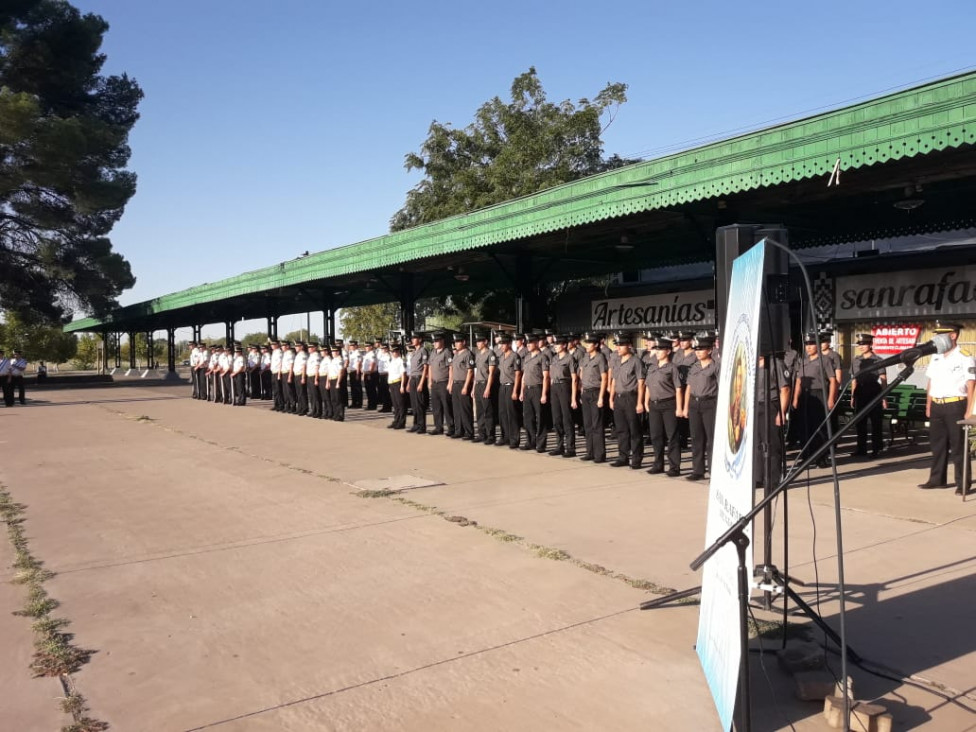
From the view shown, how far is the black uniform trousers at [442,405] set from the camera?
1344cm

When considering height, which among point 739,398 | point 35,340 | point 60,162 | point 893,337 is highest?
point 60,162

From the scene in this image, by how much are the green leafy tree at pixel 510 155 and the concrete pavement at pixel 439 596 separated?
61.3ft

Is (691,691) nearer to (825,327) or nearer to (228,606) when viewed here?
(228,606)

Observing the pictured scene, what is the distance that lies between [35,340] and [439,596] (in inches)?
2083

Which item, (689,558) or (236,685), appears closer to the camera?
(236,685)

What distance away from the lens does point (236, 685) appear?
12.2 feet

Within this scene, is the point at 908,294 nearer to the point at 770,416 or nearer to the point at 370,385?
the point at 770,416

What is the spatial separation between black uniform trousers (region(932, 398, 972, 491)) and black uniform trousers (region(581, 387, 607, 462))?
3764mm

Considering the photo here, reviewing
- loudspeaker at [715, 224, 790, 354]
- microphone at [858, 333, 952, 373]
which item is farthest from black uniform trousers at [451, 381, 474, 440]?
microphone at [858, 333, 952, 373]

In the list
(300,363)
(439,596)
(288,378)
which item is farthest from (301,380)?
(439,596)

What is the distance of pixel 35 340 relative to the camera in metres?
49.4

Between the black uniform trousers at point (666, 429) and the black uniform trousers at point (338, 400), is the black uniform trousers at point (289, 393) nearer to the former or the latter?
the black uniform trousers at point (338, 400)

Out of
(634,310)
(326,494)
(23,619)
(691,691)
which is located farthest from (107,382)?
(691,691)

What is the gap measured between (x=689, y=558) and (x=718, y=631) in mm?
2643
